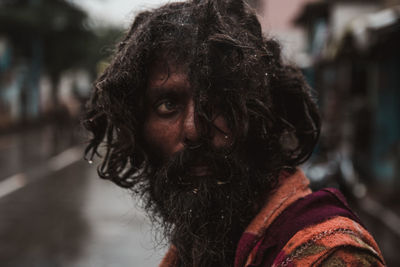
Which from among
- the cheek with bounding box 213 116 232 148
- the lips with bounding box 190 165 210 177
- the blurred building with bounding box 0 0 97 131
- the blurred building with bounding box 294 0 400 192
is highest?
the cheek with bounding box 213 116 232 148

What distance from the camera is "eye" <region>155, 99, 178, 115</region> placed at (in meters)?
1.67

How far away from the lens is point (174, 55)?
5.34ft

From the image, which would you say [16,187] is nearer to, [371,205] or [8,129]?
[371,205]

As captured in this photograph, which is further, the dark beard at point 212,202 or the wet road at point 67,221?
the wet road at point 67,221

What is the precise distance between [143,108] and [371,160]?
11.4 meters

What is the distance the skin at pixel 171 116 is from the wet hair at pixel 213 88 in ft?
0.08

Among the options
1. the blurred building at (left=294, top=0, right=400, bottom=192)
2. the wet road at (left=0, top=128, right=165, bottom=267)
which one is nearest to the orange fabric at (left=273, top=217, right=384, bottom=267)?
the wet road at (left=0, top=128, right=165, bottom=267)

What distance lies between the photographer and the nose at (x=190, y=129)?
154cm

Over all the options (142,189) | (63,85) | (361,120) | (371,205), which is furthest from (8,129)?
(63,85)

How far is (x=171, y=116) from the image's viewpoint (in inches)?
66.2

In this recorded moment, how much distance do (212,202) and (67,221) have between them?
6.95 meters

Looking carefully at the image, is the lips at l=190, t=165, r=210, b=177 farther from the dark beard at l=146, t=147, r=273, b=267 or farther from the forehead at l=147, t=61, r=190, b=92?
the forehead at l=147, t=61, r=190, b=92

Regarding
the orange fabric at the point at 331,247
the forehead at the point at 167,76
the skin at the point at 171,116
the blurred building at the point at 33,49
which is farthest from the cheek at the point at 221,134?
the blurred building at the point at 33,49

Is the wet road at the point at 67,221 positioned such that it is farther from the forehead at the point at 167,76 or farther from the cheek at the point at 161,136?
the forehead at the point at 167,76
